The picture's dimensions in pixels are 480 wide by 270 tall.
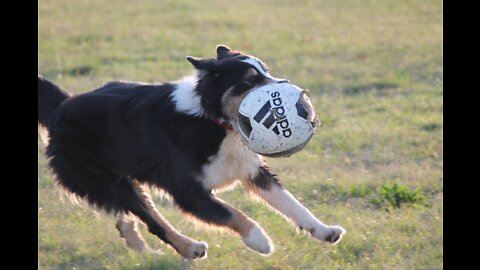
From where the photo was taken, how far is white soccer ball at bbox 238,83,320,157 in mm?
5539

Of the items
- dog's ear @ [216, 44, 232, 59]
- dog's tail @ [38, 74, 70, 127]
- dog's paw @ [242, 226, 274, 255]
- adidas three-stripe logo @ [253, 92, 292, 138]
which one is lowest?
dog's paw @ [242, 226, 274, 255]

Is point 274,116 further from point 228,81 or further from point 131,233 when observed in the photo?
point 131,233

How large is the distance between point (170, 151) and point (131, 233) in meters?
0.99

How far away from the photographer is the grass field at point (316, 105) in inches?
247

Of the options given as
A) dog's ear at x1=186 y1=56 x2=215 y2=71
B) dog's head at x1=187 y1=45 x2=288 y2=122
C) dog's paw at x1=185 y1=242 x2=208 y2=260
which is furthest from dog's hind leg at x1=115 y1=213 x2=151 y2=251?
dog's ear at x1=186 y1=56 x2=215 y2=71

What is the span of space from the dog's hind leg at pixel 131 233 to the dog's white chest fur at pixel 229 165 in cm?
94

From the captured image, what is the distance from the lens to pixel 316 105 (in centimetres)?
1078

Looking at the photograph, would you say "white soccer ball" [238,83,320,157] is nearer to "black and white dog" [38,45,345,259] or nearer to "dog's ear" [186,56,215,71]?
"black and white dog" [38,45,345,259]

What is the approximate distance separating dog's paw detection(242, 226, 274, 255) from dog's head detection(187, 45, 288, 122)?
0.84m

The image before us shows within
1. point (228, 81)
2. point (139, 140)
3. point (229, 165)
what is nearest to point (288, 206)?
point (229, 165)

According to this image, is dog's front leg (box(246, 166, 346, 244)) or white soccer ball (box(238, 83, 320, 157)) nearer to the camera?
white soccer ball (box(238, 83, 320, 157))

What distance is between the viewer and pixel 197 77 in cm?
615
